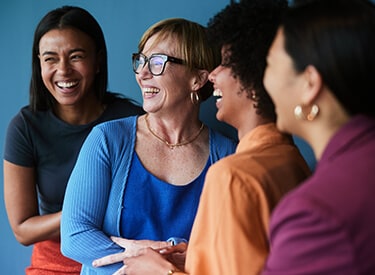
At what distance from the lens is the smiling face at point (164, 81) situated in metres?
1.92

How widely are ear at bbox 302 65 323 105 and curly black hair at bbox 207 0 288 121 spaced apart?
363 millimetres

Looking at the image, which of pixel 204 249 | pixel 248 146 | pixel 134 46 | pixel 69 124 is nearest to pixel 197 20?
pixel 134 46

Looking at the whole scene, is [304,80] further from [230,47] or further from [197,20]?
[197,20]

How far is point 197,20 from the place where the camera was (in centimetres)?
226

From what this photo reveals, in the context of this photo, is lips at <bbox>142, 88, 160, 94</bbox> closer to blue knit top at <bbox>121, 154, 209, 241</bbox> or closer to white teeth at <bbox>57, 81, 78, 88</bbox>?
blue knit top at <bbox>121, 154, 209, 241</bbox>

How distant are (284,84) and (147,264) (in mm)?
726

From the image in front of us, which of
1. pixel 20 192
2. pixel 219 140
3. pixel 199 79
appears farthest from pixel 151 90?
pixel 20 192

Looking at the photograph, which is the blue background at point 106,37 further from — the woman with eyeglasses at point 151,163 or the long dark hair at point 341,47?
the long dark hair at point 341,47

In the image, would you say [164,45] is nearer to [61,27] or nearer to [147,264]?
[61,27]

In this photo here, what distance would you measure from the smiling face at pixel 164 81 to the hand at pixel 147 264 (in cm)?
48

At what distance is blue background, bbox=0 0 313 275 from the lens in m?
2.32

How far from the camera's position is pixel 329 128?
1072 millimetres

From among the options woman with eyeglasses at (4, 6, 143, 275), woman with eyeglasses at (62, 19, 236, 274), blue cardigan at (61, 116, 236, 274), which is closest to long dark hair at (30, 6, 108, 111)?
woman with eyeglasses at (4, 6, 143, 275)

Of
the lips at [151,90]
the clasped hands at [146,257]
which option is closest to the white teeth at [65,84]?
the lips at [151,90]
